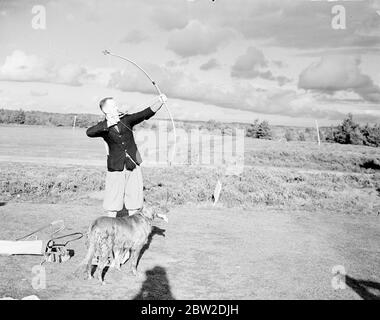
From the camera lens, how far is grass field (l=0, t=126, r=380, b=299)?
18.2 feet

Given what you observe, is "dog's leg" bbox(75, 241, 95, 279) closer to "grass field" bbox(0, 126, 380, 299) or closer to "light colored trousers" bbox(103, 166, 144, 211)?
"grass field" bbox(0, 126, 380, 299)

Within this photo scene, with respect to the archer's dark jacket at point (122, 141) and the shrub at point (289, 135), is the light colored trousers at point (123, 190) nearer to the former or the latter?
the archer's dark jacket at point (122, 141)

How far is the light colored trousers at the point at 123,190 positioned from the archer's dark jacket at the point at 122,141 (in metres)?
0.15

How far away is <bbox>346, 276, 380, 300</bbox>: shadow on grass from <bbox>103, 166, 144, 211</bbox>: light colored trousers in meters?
3.47

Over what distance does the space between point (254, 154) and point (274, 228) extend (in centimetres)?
2635

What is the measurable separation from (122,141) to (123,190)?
2.70 feet

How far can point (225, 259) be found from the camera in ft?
22.6

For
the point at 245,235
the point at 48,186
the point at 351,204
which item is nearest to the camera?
the point at 245,235

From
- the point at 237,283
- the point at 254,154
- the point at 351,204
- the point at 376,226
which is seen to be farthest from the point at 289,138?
the point at 237,283

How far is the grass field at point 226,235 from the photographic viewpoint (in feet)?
18.2

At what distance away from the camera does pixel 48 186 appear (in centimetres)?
1496

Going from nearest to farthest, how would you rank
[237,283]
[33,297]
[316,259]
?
1. [33,297]
2. [237,283]
3. [316,259]
